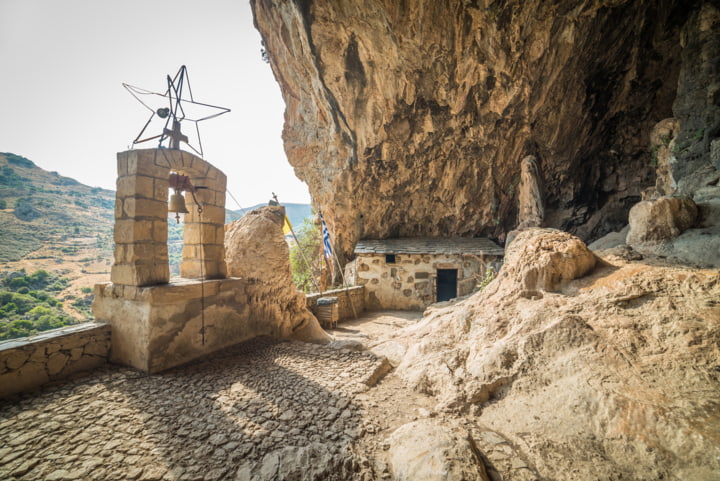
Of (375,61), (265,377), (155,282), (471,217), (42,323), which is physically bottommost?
(42,323)

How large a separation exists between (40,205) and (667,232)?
53186 mm

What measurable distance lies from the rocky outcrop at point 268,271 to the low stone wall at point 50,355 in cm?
185

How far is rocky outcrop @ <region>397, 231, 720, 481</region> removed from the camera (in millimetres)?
1716

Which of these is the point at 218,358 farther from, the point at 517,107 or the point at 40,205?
the point at 40,205

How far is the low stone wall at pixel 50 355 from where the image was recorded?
2.71 m

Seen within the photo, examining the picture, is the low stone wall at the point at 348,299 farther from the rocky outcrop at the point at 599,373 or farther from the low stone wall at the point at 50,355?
the rocky outcrop at the point at 599,373

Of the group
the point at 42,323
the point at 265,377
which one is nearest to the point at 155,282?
the point at 265,377

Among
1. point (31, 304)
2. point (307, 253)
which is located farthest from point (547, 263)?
point (31, 304)

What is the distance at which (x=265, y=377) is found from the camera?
11.1 ft

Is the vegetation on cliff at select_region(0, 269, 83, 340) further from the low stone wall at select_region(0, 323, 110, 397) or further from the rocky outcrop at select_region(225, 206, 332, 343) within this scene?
the rocky outcrop at select_region(225, 206, 332, 343)

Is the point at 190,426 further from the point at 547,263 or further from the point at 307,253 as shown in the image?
the point at 307,253

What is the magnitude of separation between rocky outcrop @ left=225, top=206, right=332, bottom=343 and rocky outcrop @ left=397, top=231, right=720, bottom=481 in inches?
106

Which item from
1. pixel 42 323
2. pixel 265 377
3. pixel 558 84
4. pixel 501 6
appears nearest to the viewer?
pixel 265 377


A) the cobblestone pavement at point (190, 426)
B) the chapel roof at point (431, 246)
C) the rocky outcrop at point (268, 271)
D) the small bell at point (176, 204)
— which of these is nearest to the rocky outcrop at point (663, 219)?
the cobblestone pavement at point (190, 426)
